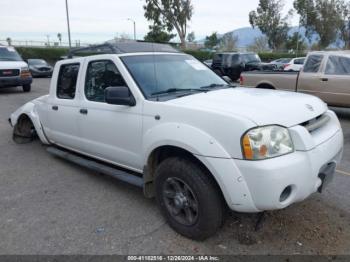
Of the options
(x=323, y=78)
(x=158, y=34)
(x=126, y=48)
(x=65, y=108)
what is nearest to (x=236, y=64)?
(x=323, y=78)

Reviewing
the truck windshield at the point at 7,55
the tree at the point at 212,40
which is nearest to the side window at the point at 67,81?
the truck windshield at the point at 7,55

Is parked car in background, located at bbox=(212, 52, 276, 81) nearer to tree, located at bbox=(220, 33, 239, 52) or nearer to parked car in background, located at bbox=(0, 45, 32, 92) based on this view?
parked car in background, located at bbox=(0, 45, 32, 92)

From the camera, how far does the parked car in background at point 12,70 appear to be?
14.2 metres

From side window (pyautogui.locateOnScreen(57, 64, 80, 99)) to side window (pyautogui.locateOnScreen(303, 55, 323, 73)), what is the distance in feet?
21.5

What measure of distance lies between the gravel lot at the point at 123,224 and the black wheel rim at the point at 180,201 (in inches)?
7.4

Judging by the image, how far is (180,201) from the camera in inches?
126

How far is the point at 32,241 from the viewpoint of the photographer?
3.24 meters

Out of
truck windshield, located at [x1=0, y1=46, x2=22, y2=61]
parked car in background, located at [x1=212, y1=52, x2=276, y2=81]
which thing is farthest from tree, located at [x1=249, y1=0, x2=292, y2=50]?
truck windshield, located at [x1=0, y1=46, x2=22, y2=61]

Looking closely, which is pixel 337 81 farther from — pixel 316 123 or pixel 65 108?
pixel 65 108

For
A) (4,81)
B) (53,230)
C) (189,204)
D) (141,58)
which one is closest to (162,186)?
(189,204)

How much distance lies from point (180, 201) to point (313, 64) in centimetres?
723

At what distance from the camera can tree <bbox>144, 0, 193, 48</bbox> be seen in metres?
45.3

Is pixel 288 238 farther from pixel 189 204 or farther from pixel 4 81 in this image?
pixel 4 81

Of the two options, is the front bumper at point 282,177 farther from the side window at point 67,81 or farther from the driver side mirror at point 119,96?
the side window at point 67,81
